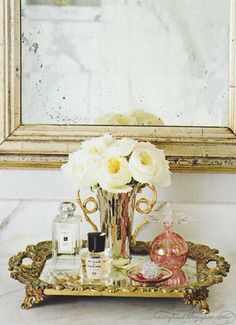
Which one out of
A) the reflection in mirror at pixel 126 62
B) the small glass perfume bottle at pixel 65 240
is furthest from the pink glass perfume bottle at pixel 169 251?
the reflection in mirror at pixel 126 62

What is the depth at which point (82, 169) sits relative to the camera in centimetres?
135

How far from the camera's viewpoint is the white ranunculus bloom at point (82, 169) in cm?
133

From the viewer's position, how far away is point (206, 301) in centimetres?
124

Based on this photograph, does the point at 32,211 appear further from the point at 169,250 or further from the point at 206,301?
the point at 206,301

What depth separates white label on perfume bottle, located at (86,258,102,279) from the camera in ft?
4.24

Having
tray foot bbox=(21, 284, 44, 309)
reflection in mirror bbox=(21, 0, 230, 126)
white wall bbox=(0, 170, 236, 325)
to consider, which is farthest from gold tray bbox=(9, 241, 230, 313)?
reflection in mirror bbox=(21, 0, 230, 126)

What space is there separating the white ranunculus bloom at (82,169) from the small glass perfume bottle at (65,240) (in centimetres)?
5

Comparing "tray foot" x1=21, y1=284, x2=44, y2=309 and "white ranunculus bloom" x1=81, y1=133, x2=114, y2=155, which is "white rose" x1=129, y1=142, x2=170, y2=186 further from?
"tray foot" x1=21, y1=284, x2=44, y2=309

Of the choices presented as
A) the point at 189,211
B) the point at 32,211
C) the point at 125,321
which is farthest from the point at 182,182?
the point at 125,321

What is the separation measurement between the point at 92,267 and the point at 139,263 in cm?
14

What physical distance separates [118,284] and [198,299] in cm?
15

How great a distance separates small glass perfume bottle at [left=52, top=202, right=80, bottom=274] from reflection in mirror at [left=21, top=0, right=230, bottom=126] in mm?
265

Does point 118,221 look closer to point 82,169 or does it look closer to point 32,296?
point 82,169

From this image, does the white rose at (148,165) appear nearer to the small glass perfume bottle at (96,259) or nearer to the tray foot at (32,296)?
the small glass perfume bottle at (96,259)
